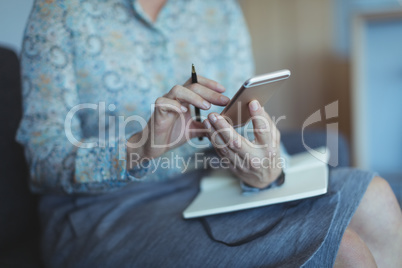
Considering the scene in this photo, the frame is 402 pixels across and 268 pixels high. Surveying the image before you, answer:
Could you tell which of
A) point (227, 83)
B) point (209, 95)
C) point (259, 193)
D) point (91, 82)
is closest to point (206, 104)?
point (209, 95)

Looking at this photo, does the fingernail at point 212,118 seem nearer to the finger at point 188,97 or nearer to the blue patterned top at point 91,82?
the finger at point 188,97

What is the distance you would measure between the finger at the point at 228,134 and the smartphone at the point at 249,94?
0.08ft

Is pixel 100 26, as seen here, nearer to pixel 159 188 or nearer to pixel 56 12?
pixel 56 12

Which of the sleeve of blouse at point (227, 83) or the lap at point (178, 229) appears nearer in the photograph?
the lap at point (178, 229)

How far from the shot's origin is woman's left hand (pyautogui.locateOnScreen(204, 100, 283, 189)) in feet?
2.00

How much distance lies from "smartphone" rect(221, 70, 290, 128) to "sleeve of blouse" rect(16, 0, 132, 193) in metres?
0.27

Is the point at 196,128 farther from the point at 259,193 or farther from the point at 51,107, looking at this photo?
the point at 51,107

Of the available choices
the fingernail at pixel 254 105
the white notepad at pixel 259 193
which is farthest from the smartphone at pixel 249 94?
the white notepad at pixel 259 193

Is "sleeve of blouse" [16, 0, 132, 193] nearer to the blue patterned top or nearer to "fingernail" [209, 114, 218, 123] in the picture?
the blue patterned top

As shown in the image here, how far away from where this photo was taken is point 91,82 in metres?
0.84

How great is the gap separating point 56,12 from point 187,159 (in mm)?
462

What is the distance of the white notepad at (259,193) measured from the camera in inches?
25.6

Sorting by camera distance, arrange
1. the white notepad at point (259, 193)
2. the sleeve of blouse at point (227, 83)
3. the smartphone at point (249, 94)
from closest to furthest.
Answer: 1. the smartphone at point (249, 94)
2. the white notepad at point (259, 193)
3. the sleeve of blouse at point (227, 83)

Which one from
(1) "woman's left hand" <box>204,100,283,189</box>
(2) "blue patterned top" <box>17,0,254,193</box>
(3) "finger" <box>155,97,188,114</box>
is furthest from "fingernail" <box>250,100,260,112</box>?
(2) "blue patterned top" <box>17,0,254,193</box>
